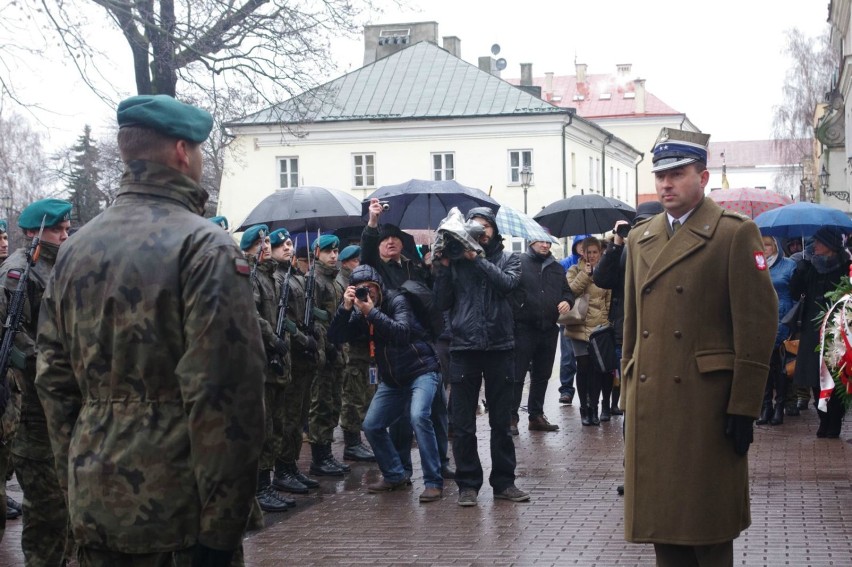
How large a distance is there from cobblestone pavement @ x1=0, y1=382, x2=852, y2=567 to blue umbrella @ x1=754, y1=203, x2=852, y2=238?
2.87 m

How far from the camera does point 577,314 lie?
14.1 m

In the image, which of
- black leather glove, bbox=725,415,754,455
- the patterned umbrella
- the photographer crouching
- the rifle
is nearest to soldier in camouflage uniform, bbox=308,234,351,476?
the photographer crouching

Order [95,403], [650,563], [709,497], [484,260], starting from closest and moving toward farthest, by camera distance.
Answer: [95,403] < [709,497] < [650,563] < [484,260]

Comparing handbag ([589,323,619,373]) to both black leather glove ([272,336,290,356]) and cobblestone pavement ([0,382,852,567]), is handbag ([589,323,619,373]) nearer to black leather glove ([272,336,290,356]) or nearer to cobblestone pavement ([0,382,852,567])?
cobblestone pavement ([0,382,852,567])

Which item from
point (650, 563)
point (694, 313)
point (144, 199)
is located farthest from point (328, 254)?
point (144, 199)

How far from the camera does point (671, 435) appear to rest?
16.7 feet

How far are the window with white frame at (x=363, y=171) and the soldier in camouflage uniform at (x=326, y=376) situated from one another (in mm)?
44340

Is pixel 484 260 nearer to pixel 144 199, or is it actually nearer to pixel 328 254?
pixel 328 254

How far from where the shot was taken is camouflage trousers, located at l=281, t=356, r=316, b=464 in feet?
32.1

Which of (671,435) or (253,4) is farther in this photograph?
(253,4)

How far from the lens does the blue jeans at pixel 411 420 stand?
910cm

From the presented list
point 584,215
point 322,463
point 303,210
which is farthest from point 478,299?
point 584,215

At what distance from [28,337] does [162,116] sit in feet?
11.8

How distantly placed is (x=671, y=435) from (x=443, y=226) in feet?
12.9
